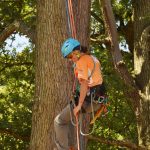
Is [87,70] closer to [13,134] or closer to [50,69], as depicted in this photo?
[50,69]

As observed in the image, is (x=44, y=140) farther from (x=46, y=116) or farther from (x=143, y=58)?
(x=143, y=58)

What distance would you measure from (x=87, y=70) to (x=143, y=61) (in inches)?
207

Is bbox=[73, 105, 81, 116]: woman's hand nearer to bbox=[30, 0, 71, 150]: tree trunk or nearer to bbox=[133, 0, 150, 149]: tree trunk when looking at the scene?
bbox=[30, 0, 71, 150]: tree trunk

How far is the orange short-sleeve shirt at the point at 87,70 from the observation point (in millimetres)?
4559

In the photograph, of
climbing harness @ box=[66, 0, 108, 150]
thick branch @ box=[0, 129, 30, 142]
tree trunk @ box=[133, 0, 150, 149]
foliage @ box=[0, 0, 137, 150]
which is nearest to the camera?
climbing harness @ box=[66, 0, 108, 150]

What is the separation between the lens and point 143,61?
9.65 metres

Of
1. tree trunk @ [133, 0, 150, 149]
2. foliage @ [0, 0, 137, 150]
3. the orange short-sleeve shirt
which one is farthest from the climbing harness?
foliage @ [0, 0, 137, 150]

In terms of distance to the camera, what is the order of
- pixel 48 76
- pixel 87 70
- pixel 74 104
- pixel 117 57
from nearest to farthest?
pixel 87 70 < pixel 74 104 < pixel 48 76 < pixel 117 57

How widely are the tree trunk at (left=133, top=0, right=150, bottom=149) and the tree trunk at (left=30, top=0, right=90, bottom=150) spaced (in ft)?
11.8

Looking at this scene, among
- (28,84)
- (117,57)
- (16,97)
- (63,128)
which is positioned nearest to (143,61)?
(117,57)

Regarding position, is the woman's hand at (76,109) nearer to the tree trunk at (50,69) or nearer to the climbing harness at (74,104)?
the climbing harness at (74,104)

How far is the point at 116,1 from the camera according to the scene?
12.1 meters

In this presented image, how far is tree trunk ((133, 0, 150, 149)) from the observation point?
8953 mm

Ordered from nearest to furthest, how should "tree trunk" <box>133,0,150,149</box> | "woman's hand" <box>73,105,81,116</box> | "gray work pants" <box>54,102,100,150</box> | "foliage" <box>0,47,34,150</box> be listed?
"woman's hand" <box>73,105,81,116</box> < "gray work pants" <box>54,102,100,150</box> < "tree trunk" <box>133,0,150,149</box> < "foliage" <box>0,47,34,150</box>
